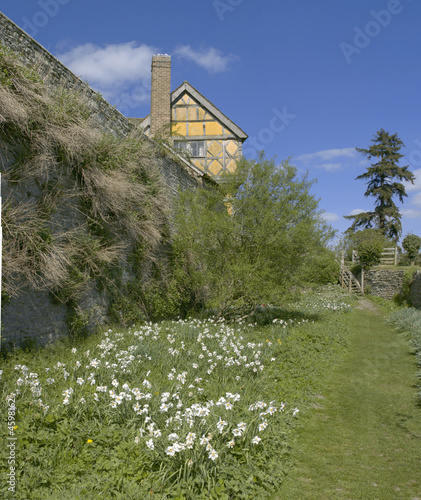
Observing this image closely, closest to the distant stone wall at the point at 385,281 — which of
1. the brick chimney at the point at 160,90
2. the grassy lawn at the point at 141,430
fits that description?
the brick chimney at the point at 160,90

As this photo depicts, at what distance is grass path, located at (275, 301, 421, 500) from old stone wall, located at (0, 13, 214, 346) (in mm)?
3825

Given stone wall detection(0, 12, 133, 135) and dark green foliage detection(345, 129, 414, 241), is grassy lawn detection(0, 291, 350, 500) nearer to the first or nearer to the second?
stone wall detection(0, 12, 133, 135)

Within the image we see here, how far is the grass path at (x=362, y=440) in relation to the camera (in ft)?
10.9

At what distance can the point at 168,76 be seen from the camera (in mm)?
14828

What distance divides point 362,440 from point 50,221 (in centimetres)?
506

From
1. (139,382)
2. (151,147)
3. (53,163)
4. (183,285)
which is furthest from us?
(183,285)

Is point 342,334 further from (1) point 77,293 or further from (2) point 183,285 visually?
(1) point 77,293

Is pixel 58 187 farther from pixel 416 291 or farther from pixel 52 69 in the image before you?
pixel 416 291

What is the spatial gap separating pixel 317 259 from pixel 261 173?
2.54m

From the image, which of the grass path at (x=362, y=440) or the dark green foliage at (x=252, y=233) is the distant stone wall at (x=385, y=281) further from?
the grass path at (x=362, y=440)

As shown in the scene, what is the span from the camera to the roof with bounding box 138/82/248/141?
58.1 feet

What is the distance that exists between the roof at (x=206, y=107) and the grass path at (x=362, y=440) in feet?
41.9

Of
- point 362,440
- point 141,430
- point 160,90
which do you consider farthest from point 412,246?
point 141,430

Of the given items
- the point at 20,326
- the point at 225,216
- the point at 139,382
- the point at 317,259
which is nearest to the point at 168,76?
the point at 225,216
